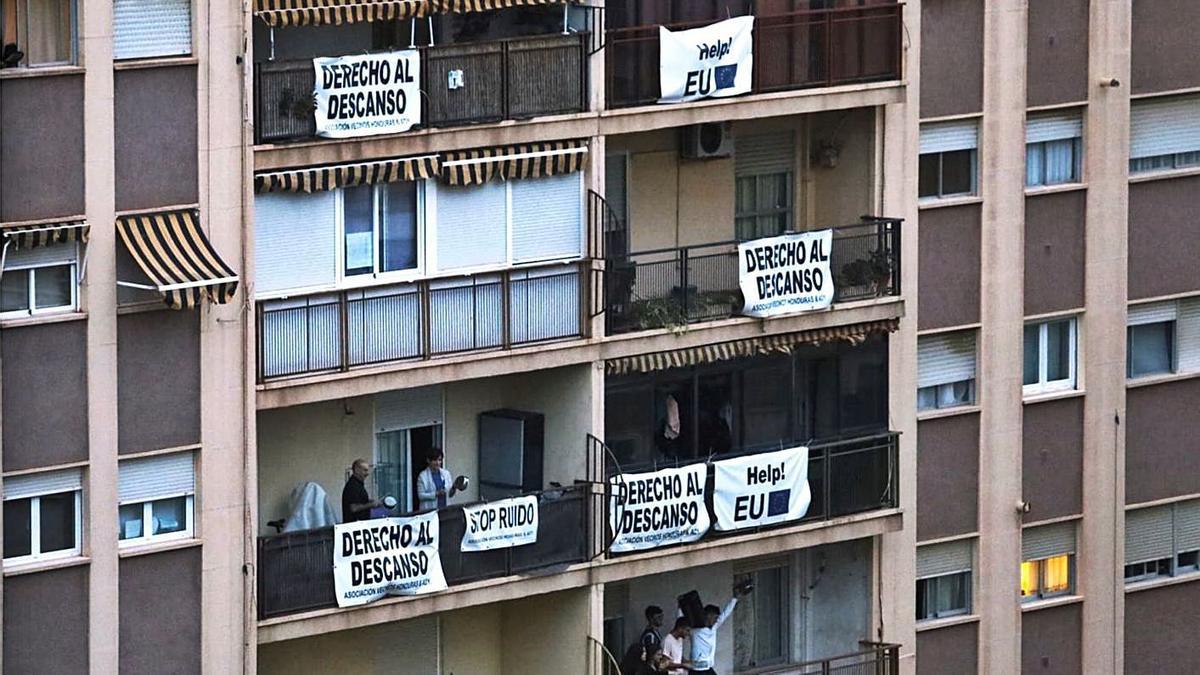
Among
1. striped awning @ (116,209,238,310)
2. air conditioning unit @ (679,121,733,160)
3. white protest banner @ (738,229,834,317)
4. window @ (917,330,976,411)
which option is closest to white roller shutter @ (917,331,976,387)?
window @ (917,330,976,411)

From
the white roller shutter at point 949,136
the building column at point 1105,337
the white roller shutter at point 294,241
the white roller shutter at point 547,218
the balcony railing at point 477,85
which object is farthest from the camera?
the building column at point 1105,337

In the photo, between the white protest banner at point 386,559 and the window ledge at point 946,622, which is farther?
the window ledge at point 946,622

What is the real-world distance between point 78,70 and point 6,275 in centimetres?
256

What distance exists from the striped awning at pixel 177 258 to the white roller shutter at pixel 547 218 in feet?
16.7

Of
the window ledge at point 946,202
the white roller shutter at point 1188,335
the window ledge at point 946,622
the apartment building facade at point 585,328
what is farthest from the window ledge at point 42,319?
the white roller shutter at point 1188,335

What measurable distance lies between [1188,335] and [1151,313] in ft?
2.68

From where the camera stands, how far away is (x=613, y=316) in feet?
177

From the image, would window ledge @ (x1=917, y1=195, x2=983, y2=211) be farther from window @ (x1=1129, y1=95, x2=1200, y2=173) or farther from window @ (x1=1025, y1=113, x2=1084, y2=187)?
window @ (x1=1129, y1=95, x2=1200, y2=173)

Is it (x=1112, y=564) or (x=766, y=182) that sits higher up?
(x=766, y=182)

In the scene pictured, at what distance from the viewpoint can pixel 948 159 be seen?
57.5 meters

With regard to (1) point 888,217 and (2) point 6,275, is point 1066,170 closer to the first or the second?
(1) point 888,217

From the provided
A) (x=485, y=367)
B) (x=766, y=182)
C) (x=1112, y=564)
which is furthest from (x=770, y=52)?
(x=1112, y=564)

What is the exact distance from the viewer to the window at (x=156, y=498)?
4944cm

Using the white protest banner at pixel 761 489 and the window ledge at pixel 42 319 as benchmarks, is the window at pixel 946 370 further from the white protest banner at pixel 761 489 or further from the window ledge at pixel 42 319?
the window ledge at pixel 42 319
